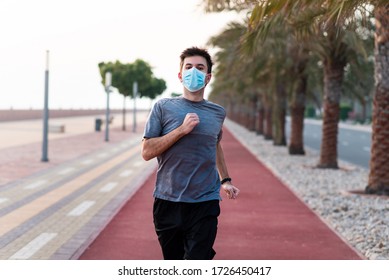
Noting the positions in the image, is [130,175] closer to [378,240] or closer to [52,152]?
[52,152]

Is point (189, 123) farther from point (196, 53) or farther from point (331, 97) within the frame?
point (331, 97)

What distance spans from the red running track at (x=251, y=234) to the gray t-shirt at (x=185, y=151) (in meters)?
3.13

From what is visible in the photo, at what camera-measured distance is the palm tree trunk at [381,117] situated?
451 inches

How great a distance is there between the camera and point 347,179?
15289mm

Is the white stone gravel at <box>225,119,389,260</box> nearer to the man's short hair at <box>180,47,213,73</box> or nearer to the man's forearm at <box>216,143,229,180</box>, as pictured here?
the man's forearm at <box>216,143,229,180</box>

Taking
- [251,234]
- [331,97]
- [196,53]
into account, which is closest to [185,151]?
[196,53]

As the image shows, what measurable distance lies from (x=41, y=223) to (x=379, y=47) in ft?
23.7

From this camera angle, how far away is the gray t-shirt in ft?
12.5

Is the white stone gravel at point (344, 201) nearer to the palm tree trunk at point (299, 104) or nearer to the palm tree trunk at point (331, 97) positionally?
the palm tree trunk at point (331, 97)

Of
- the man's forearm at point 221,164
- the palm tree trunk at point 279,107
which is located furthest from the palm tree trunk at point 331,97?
the man's forearm at point 221,164

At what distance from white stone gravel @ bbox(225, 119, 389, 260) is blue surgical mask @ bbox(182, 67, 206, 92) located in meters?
4.13

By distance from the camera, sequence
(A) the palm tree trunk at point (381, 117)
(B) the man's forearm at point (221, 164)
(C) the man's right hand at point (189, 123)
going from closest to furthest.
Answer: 1. (C) the man's right hand at point (189, 123)
2. (B) the man's forearm at point (221, 164)
3. (A) the palm tree trunk at point (381, 117)

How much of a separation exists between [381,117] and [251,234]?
193 inches

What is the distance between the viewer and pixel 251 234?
8.26 m
